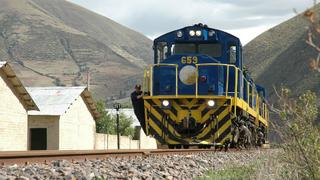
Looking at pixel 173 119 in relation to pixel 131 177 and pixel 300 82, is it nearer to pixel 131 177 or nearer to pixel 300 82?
pixel 131 177

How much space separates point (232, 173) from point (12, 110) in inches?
907

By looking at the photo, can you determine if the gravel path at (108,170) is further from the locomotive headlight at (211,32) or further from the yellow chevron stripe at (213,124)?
the locomotive headlight at (211,32)

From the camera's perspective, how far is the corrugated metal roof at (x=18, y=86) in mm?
30188

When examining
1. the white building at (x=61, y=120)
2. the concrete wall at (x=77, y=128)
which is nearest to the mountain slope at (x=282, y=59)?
the concrete wall at (x=77, y=128)

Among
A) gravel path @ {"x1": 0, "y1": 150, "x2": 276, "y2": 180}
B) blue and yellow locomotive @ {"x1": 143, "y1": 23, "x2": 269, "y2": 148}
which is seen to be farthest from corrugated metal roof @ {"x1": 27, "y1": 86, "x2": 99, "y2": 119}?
gravel path @ {"x1": 0, "y1": 150, "x2": 276, "y2": 180}

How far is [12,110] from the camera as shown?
105 ft

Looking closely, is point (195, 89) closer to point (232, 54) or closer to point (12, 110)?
point (232, 54)

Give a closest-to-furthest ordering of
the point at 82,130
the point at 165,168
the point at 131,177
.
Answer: the point at 131,177 < the point at 165,168 < the point at 82,130

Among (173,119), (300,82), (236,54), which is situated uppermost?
(300,82)

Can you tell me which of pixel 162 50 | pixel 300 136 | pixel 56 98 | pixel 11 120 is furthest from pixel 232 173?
pixel 56 98

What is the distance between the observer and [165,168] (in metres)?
10.2

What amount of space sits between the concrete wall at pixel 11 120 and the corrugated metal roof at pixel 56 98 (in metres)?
3.96

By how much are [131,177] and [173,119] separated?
30.0ft

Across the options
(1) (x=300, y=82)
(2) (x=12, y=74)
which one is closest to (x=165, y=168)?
(2) (x=12, y=74)
